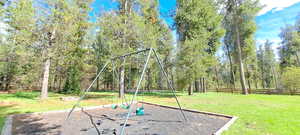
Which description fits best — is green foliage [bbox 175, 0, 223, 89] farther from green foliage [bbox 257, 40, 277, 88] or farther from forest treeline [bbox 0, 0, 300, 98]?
green foliage [bbox 257, 40, 277, 88]

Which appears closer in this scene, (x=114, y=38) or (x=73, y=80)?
(x=114, y=38)

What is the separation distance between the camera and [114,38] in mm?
10977

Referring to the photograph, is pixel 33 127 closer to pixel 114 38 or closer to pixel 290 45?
pixel 114 38

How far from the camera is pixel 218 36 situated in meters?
16.6

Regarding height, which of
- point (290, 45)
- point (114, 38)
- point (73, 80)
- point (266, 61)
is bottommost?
point (73, 80)

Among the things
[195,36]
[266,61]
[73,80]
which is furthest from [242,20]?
[266,61]

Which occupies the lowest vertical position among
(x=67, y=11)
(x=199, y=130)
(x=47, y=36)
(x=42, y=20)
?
(x=199, y=130)

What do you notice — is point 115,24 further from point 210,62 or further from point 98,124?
point 210,62

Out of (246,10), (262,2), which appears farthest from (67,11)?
(262,2)

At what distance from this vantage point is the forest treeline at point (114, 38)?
9531 millimetres

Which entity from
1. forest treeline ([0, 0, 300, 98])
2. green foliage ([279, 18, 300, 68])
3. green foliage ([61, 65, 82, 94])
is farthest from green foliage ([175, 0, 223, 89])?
green foliage ([279, 18, 300, 68])

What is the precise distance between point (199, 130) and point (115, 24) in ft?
30.6

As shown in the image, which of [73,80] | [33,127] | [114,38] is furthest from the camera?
[73,80]

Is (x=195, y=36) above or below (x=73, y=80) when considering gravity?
above
